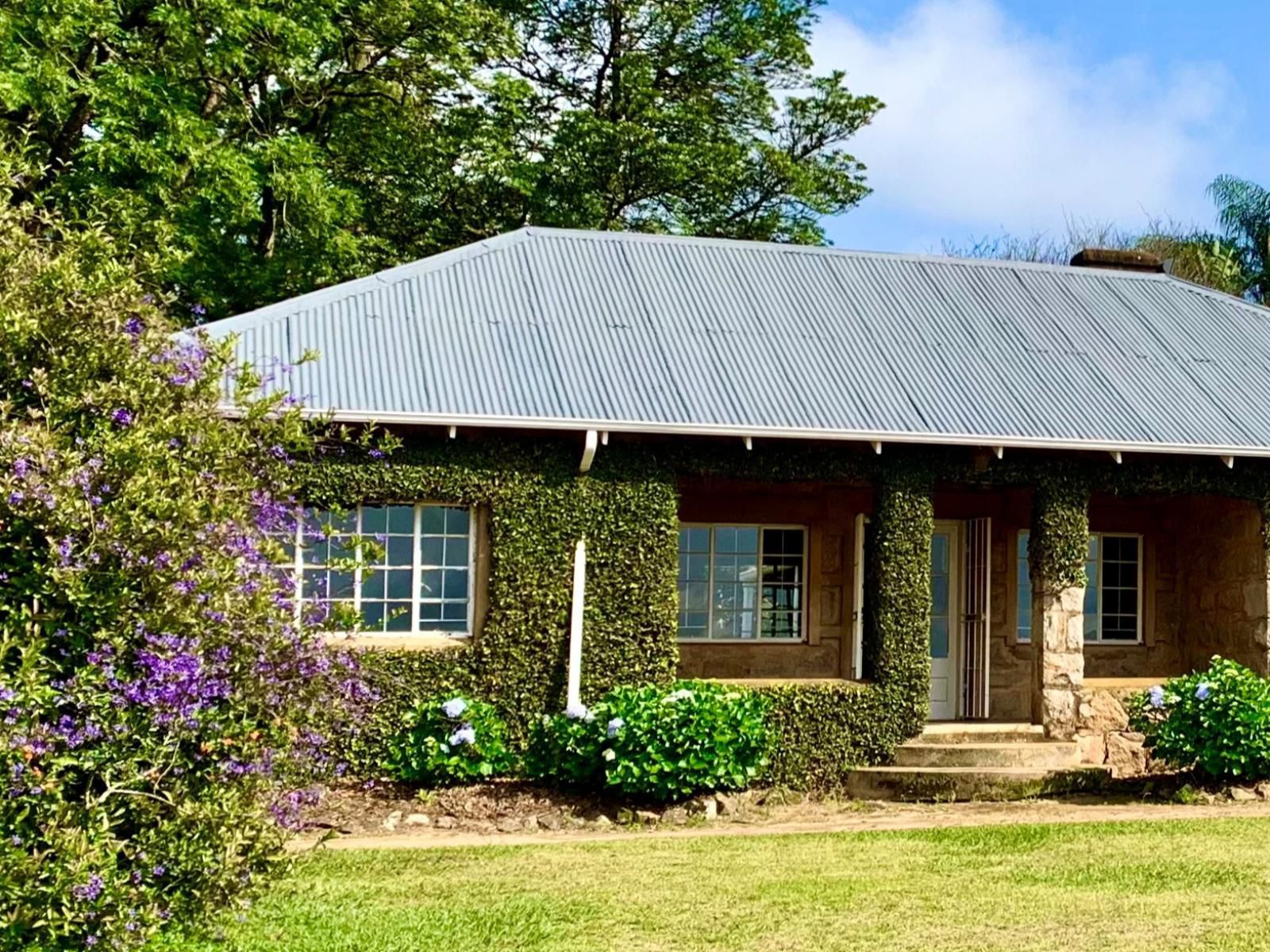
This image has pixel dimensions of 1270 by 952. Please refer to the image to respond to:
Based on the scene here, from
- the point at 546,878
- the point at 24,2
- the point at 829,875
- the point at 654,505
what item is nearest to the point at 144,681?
the point at 546,878

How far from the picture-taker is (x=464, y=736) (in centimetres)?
1137

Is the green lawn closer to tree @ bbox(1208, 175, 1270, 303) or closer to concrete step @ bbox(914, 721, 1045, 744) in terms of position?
concrete step @ bbox(914, 721, 1045, 744)

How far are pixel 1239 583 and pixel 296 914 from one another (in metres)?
10.5

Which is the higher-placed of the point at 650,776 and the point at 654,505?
the point at 654,505

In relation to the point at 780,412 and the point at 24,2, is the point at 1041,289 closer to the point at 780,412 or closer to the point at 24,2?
the point at 780,412

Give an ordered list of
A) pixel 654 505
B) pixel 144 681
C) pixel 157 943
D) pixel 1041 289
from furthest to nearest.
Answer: pixel 1041 289
pixel 654 505
pixel 157 943
pixel 144 681

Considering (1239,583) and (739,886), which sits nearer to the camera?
(739,886)

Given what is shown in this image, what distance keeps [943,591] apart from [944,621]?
0.32m

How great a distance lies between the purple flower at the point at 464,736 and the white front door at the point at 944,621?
5.57 meters

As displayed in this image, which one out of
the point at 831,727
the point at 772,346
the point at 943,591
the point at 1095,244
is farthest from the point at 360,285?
the point at 1095,244

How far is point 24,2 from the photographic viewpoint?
1694cm

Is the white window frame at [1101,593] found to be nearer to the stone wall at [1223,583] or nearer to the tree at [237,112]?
the stone wall at [1223,583]

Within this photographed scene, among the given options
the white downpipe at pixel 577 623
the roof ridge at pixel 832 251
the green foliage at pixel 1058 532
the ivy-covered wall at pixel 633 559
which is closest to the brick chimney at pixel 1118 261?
the roof ridge at pixel 832 251

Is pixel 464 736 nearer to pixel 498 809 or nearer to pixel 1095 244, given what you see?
pixel 498 809
